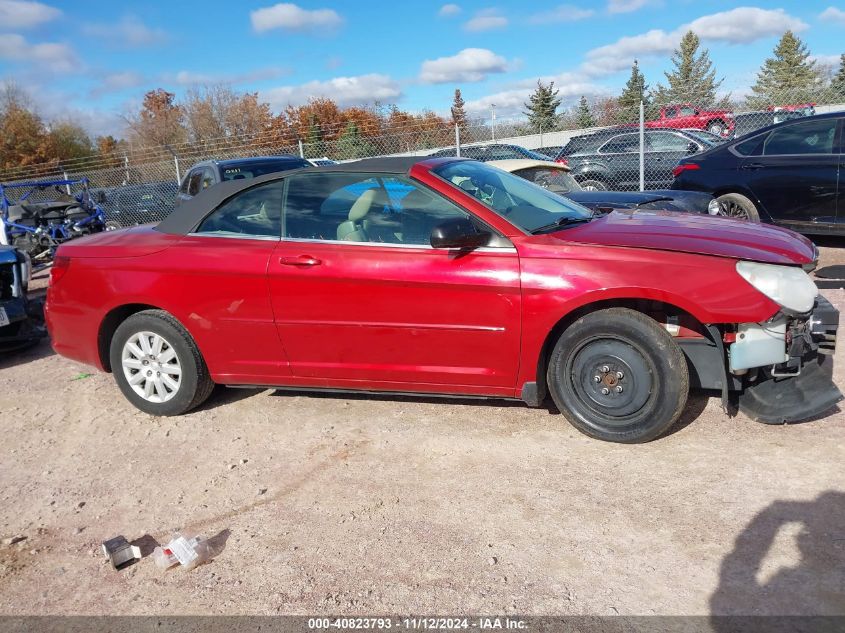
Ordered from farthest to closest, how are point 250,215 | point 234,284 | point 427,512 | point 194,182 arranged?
1. point 194,182
2. point 250,215
3. point 234,284
4. point 427,512

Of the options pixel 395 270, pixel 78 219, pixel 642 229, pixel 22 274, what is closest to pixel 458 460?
pixel 395 270

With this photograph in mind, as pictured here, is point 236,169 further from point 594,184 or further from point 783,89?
point 783,89

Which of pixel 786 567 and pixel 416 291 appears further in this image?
pixel 416 291

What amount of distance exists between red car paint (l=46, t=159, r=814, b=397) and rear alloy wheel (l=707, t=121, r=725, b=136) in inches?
479

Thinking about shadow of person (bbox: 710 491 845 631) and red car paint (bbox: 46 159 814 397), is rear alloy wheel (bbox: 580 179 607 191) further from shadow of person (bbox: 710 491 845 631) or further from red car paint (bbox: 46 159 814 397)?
shadow of person (bbox: 710 491 845 631)

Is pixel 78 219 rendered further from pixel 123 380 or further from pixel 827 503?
pixel 827 503

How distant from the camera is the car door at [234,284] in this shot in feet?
13.6

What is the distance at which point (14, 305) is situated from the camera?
6.40 metres

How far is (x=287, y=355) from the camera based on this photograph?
4219 millimetres

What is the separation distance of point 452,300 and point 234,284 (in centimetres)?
141

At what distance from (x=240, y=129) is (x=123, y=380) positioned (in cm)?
3366

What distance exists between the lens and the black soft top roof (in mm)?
4156

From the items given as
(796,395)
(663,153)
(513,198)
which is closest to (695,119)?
(663,153)

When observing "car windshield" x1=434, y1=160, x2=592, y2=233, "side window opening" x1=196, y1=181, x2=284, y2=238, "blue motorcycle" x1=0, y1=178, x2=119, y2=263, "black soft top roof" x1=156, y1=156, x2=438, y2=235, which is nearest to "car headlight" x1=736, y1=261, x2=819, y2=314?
"car windshield" x1=434, y1=160, x2=592, y2=233
